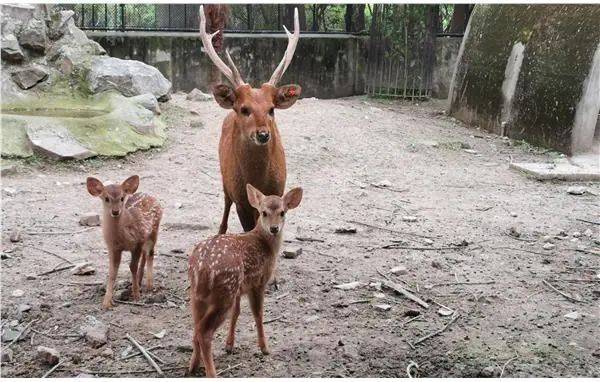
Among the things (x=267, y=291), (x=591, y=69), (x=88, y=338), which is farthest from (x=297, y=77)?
(x=88, y=338)

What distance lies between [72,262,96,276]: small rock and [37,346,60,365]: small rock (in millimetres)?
1343

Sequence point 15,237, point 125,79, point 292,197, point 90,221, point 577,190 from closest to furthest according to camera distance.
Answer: point 292,197 → point 15,237 → point 90,221 → point 577,190 → point 125,79

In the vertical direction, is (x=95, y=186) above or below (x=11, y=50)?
below

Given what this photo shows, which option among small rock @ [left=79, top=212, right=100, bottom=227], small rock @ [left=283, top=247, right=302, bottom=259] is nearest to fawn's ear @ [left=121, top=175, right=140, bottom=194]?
small rock @ [left=283, top=247, right=302, bottom=259]

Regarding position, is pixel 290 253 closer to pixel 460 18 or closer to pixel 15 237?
pixel 15 237

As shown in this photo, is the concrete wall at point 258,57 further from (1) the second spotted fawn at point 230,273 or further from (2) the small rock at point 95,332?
(1) the second spotted fawn at point 230,273

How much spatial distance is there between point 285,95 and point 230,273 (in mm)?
1933

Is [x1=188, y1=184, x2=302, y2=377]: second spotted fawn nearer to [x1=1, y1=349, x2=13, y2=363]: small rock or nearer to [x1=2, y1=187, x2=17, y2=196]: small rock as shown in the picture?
[x1=1, y1=349, x2=13, y2=363]: small rock

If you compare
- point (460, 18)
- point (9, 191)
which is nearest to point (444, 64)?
point (460, 18)

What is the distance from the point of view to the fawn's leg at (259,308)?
13.5ft

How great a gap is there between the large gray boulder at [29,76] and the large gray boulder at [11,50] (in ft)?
0.51

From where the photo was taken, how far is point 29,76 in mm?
9914

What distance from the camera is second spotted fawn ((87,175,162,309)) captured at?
4719 mm

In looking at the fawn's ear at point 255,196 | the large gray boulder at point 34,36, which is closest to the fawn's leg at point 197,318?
the fawn's ear at point 255,196
